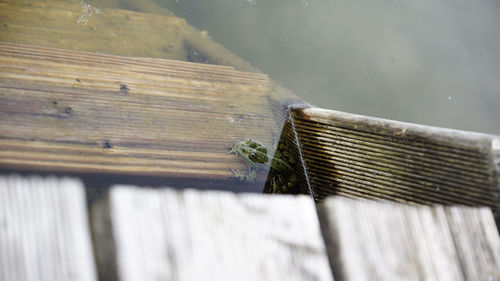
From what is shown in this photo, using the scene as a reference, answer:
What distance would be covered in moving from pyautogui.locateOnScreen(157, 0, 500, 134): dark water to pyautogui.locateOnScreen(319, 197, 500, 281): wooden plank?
2.64 metres

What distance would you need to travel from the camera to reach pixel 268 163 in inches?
90.6

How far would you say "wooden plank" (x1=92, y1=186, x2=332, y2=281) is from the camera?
0.54m

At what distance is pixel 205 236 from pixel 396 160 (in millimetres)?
1243

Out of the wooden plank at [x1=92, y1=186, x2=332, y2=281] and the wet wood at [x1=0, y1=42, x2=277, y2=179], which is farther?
the wet wood at [x1=0, y1=42, x2=277, y2=179]

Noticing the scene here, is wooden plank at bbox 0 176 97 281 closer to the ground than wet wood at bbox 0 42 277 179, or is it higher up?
closer to the ground

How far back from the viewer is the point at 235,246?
60cm

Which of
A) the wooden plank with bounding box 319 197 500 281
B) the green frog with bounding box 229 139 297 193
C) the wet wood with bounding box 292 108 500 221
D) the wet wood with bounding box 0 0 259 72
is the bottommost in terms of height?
the wooden plank with bounding box 319 197 500 281

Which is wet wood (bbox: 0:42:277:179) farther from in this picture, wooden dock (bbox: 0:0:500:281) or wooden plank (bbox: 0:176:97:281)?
wooden plank (bbox: 0:176:97:281)

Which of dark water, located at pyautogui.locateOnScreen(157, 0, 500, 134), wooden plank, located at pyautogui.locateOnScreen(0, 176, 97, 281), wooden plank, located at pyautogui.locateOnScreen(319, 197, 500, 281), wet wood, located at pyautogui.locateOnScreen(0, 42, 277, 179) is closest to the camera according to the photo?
wooden plank, located at pyautogui.locateOnScreen(0, 176, 97, 281)

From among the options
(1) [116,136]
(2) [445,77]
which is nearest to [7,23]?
(1) [116,136]

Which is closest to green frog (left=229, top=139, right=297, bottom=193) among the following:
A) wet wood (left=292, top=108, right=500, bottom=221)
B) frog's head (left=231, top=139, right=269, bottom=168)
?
frog's head (left=231, top=139, right=269, bottom=168)

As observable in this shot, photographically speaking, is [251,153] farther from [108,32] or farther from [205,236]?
[205,236]

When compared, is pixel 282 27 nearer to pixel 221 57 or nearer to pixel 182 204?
pixel 221 57

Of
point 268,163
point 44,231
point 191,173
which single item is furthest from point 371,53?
point 44,231
